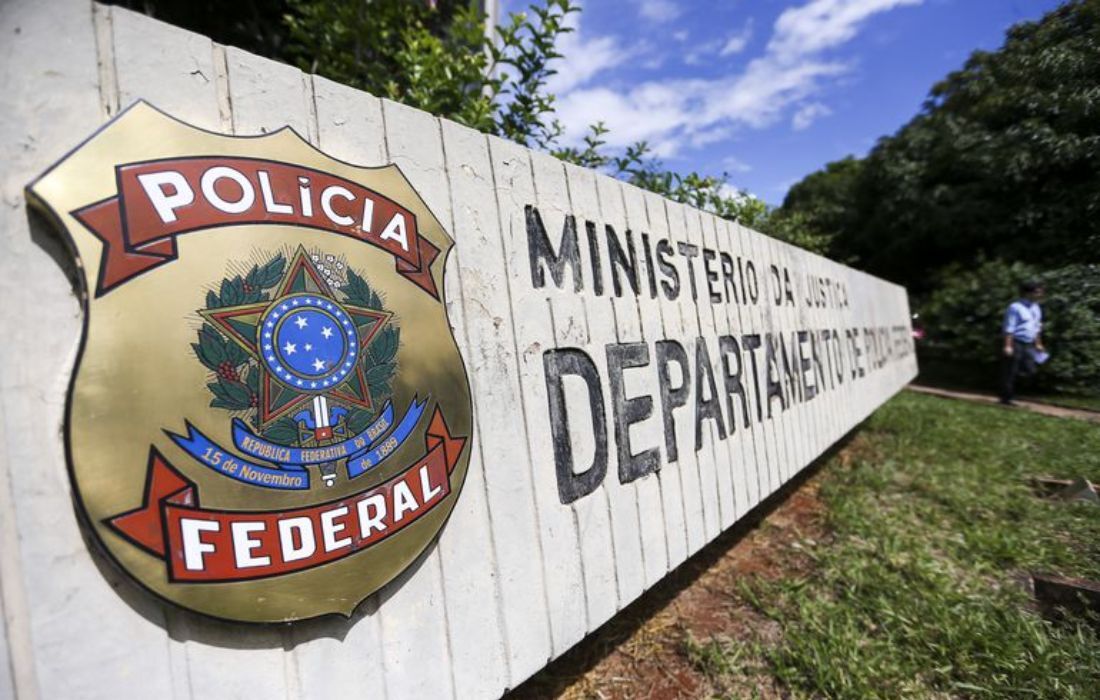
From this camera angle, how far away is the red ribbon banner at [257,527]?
2.60 feet

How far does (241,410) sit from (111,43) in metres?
0.69

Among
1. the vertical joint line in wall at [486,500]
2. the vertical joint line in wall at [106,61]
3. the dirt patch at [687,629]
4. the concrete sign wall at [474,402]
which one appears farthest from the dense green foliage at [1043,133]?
the vertical joint line in wall at [106,61]

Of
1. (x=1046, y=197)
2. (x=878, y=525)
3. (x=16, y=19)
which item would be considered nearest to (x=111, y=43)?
(x=16, y=19)

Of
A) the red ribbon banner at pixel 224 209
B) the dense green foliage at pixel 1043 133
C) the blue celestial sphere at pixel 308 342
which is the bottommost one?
the blue celestial sphere at pixel 308 342

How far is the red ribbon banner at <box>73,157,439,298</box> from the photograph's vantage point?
0.79 metres

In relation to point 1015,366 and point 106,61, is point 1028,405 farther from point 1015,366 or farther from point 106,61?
point 106,61

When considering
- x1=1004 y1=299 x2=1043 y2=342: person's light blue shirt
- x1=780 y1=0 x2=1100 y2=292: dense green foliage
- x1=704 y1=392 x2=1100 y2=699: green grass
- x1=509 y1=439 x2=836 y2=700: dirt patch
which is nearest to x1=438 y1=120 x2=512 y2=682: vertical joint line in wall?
x1=509 y1=439 x2=836 y2=700: dirt patch

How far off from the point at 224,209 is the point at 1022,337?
7.26 m

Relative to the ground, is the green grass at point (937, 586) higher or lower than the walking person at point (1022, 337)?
lower

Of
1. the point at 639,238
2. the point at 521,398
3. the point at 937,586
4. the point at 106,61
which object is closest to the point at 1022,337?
the point at 937,586

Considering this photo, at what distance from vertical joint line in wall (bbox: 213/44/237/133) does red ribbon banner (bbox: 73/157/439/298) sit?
0.12 metres

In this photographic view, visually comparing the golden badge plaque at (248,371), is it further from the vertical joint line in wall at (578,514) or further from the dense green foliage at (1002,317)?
the dense green foliage at (1002,317)

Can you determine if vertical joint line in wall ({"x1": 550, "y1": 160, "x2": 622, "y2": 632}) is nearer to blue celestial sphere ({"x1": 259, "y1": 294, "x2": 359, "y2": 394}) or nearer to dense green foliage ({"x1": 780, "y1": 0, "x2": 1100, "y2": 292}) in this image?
blue celestial sphere ({"x1": 259, "y1": 294, "x2": 359, "y2": 394})

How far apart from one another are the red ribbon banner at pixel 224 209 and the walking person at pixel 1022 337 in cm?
579
